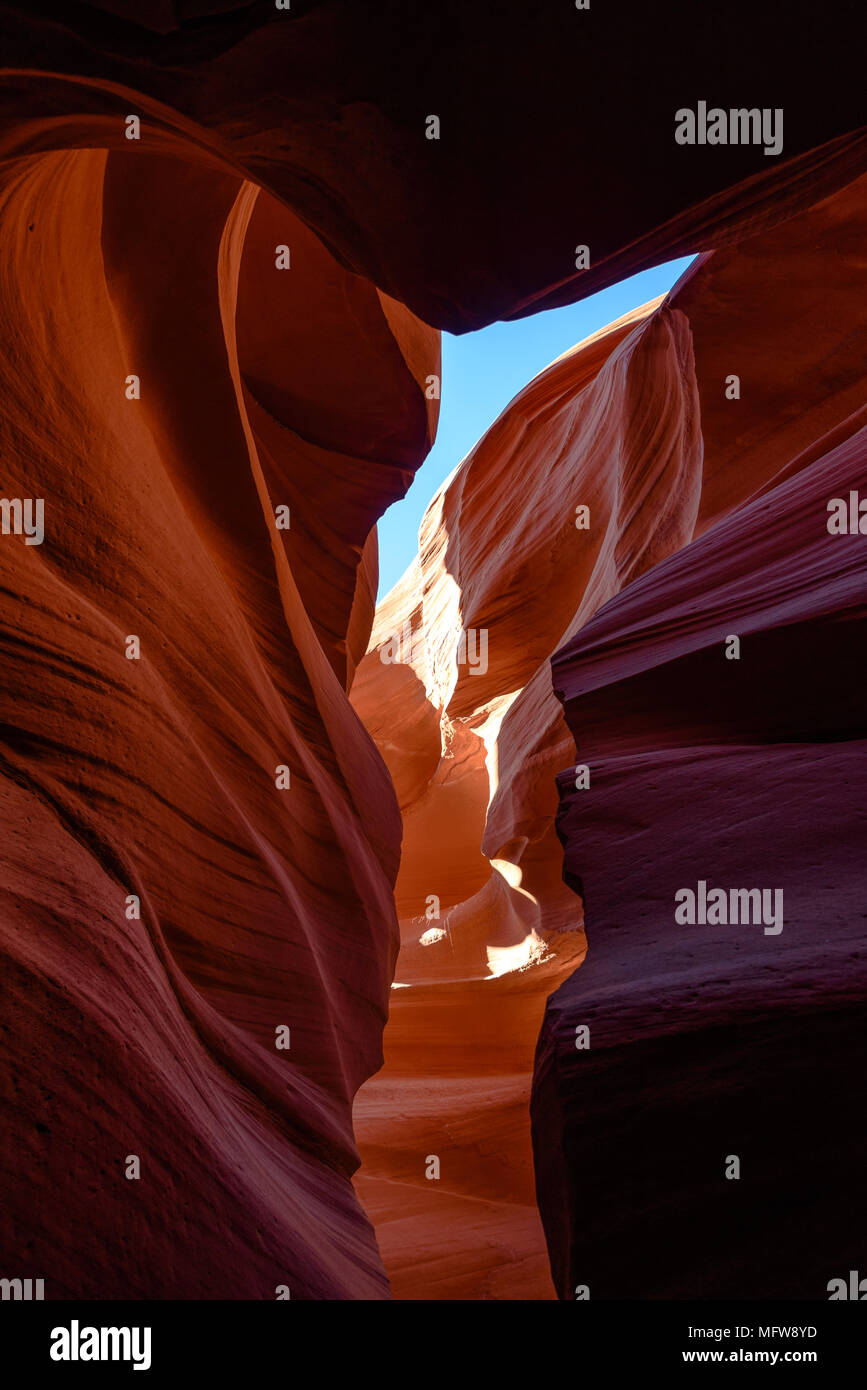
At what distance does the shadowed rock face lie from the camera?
7.85ft

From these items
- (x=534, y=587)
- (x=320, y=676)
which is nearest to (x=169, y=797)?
(x=320, y=676)

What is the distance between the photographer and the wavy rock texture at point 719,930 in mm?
2443

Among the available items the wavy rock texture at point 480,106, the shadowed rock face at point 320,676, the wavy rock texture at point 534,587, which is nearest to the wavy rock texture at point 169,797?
the shadowed rock face at point 320,676

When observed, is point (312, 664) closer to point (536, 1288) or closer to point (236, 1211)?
point (236, 1211)

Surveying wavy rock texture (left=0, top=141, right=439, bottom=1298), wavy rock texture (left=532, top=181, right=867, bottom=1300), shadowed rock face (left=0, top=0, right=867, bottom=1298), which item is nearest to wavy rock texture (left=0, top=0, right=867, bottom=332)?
shadowed rock face (left=0, top=0, right=867, bottom=1298)

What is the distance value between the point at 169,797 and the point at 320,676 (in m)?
2.59

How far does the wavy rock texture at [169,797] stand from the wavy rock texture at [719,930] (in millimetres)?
1122

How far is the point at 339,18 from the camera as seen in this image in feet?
7.73

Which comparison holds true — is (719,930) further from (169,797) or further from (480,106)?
(480,106)

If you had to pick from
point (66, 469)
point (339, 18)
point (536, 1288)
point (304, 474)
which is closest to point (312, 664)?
point (304, 474)

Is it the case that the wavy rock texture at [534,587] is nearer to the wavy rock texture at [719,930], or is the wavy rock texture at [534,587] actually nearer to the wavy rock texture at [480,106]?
the wavy rock texture at [719,930]

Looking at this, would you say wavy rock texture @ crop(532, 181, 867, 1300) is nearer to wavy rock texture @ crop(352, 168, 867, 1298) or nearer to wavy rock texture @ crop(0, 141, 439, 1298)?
wavy rock texture @ crop(352, 168, 867, 1298)

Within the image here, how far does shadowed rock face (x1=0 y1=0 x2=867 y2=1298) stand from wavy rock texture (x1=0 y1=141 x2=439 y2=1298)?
2cm

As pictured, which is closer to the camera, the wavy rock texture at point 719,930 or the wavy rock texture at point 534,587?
the wavy rock texture at point 719,930
